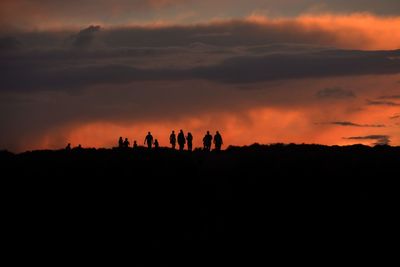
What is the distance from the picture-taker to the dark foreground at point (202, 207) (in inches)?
2125

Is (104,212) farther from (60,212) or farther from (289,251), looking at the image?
(289,251)

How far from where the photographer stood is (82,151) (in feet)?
235

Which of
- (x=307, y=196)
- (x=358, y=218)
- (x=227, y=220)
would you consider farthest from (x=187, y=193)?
(x=358, y=218)

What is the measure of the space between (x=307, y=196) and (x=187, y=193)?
900cm

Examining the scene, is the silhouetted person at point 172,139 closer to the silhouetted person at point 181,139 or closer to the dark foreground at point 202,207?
the silhouetted person at point 181,139

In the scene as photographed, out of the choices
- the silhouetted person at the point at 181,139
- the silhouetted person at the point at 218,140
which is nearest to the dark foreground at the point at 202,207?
the silhouetted person at the point at 218,140

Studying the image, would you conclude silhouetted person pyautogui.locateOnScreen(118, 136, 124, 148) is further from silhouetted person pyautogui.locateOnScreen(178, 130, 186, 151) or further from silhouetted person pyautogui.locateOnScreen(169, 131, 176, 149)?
silhouetted person pyautogui.locateOnScreen(178, 130, 186, 151)

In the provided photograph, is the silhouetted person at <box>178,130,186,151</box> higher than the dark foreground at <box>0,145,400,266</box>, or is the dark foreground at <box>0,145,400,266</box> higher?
the silhouetted person at <box>178,130,186,151</box>

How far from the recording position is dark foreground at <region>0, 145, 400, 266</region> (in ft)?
177

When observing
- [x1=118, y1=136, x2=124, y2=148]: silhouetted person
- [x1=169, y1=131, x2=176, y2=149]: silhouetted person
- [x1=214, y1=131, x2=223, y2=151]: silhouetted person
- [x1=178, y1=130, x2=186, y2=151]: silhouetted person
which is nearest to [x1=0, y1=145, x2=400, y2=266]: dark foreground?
[x1=214, y1=131, x2=223, y2=151]: silhouetted person

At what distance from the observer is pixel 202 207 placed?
56.7 meters

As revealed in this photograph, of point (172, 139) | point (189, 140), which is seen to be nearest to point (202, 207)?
point (189, 140)

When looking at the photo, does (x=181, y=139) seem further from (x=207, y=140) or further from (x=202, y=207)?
(x=202, y=207)

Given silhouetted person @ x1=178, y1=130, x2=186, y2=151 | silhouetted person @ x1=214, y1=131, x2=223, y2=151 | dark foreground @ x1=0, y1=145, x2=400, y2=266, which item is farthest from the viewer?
silhouetted person @ x1=178, y1=130, x2=186, y2=151
